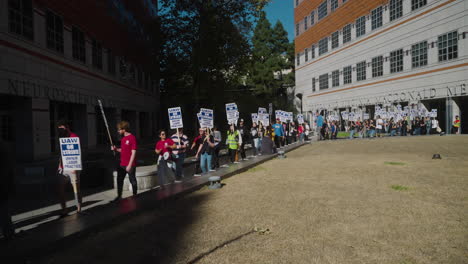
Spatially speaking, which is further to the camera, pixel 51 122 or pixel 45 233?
pixel 51 122

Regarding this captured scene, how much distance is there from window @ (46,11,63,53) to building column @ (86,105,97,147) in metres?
4.11

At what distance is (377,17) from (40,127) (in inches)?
1255

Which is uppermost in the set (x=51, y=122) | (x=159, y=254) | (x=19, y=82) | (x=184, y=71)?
(x=184, y=71)

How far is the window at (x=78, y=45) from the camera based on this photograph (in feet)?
63.8

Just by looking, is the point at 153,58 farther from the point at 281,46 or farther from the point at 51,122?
the point at 281,46

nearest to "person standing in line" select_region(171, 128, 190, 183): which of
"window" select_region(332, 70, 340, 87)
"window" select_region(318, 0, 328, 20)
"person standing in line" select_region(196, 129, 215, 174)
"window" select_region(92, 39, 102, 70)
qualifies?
"person standing in line" select_region(196, 129, 215, 174)

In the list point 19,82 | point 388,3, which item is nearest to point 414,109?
point 388,3

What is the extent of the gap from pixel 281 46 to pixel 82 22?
44.6 metres

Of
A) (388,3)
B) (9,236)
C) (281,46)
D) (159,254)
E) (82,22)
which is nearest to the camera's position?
(159,254)

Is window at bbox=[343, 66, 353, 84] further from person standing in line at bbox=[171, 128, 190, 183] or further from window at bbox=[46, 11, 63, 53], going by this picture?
person standing in line at bbox=[171, 128, 190, 183]

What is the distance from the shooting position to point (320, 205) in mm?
7289

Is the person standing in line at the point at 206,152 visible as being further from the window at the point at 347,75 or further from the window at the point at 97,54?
the window at the point at 347,75

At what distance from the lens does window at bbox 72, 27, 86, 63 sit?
765 inches

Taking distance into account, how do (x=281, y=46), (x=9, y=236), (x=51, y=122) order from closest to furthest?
(x=9, y=236), (x=51, y=122), (x=281, y=46)
